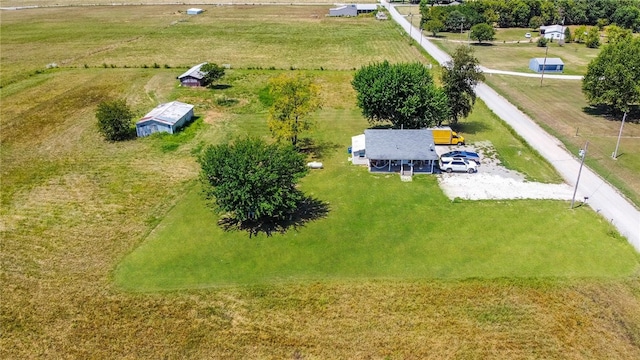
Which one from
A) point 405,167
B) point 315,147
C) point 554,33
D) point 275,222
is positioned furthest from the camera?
point 554,33

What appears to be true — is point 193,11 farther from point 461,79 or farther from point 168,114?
point 461,79

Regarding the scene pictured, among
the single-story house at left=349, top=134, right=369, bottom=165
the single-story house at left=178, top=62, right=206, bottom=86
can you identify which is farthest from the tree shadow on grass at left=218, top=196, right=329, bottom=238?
the single-story house at left=178, top=62, right=206, bottom=86

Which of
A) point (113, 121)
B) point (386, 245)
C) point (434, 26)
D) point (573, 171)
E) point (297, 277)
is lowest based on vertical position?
point (297, 277)

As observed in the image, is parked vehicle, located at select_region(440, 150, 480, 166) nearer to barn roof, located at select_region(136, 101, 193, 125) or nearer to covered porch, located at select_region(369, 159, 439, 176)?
covered porch, located at select_region(369, 159, 439, 176)

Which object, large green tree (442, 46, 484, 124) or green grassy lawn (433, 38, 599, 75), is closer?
large green tree (442, 46, 484, 124)

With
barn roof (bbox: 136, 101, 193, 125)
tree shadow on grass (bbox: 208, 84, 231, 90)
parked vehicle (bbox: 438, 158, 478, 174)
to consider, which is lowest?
parked vehicle (bbox: 438, 158, 478, 174)

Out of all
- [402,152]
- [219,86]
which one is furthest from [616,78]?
[219,86]

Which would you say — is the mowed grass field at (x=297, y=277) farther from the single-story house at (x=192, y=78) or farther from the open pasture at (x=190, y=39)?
the open pasture at (x=190, y=39)
